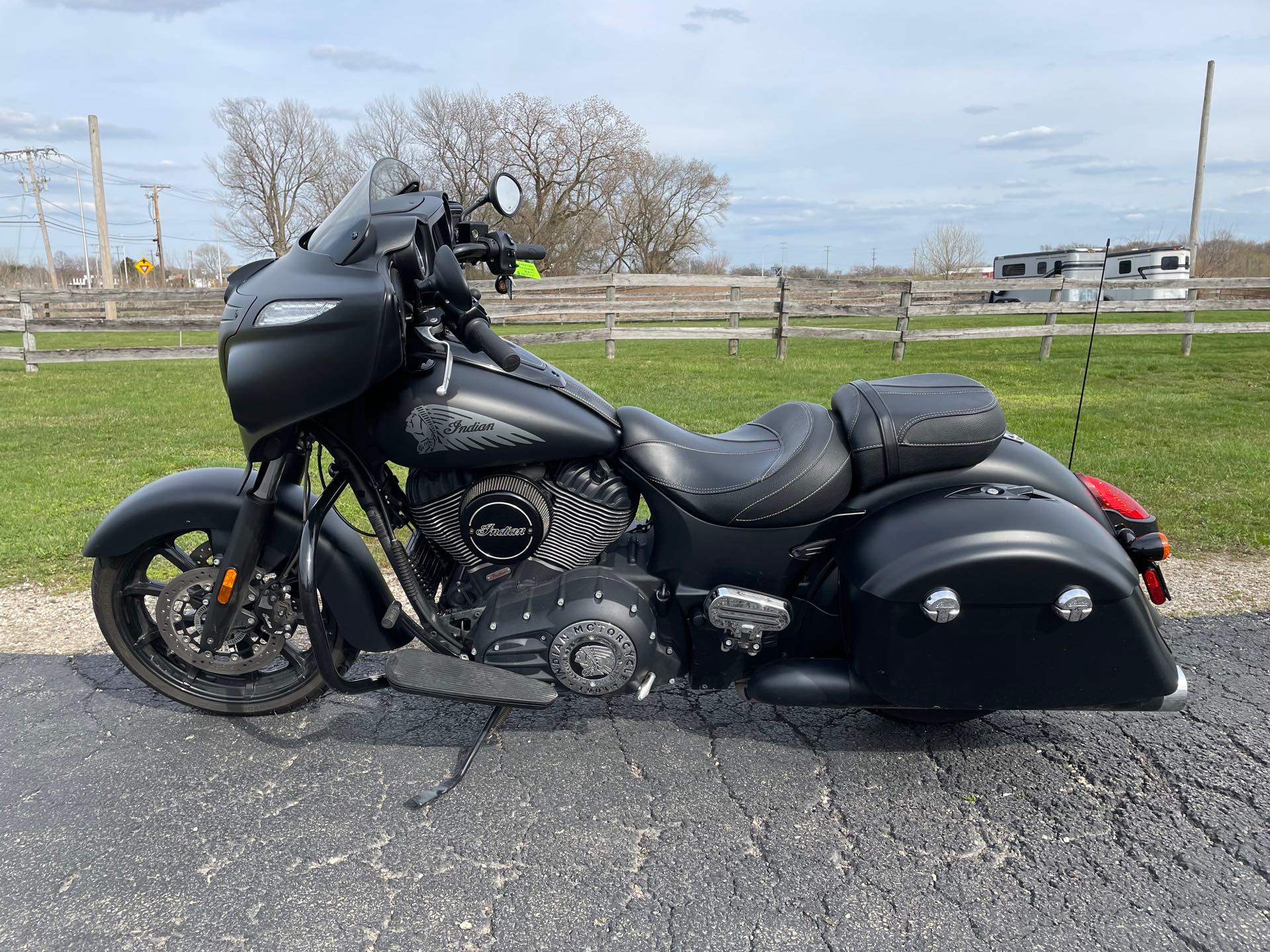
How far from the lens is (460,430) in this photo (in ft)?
8.29

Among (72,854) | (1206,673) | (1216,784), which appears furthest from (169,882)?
(1206,673)

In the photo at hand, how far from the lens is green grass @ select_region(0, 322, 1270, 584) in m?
5.58

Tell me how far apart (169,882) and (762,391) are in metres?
9.04

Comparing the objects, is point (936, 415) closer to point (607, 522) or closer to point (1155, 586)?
point (1155, 586)

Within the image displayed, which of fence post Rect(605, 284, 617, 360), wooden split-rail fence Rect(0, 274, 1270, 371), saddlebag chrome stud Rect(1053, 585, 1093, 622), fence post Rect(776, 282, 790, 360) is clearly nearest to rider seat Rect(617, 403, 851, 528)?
saddlebag chrome stud Rect(1053, 585, 1093, 622)

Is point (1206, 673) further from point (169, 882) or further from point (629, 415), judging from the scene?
point (169, 882)

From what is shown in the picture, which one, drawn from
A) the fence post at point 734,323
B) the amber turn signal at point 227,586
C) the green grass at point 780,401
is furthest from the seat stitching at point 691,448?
the fence post at point 734,323

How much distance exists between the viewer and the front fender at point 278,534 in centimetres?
288

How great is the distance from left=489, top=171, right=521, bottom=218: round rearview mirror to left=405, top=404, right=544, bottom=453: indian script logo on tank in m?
0.67

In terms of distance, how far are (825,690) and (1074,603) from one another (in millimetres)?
723

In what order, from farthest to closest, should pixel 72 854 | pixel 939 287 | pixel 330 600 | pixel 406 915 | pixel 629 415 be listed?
pixel 939 287, pixel 330 600, pixel 629 415, pixel 72 854, pixel 406 915

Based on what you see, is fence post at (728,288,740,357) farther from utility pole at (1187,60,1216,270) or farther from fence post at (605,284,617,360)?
utility pole at (1187,60,1216,270)

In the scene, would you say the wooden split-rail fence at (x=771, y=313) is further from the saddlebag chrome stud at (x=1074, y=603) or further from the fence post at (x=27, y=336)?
the saddlebag chrome stud at (x=1074, y=603)

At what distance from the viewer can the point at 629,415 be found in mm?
2703
